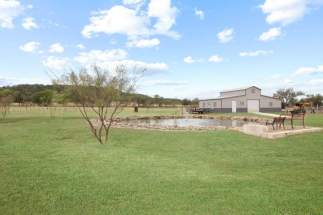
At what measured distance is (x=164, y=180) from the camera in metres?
5.30

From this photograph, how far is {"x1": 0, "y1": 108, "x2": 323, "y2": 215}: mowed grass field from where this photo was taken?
4.03 metres

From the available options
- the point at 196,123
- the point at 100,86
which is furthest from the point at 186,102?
the point at 100,86

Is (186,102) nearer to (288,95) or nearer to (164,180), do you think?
(288,95)

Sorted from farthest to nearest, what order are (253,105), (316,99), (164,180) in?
(316,99)
(253,105)
(164,180)

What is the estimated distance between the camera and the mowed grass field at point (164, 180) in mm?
4027

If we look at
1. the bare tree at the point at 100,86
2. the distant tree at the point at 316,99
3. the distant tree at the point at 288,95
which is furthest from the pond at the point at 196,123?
the distant tree at the point at 288,95

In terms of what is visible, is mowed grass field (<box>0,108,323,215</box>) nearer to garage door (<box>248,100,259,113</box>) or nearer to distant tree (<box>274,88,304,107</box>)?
garage door (<box>248,100,259,113</box>)

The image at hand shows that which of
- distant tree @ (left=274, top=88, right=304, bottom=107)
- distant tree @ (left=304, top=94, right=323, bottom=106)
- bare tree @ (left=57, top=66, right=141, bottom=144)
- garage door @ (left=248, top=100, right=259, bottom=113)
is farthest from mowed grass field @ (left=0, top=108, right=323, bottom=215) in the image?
distant tree @ (left=274, top=88, right=304, bottom=107)

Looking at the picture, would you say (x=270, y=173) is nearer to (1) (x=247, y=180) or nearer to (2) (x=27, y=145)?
(1) (x=247, y=180)

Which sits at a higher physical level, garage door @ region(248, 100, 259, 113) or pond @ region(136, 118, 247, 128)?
garage door @ region(248, 100, 259, 113)

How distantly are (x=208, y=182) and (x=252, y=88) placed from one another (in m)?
33.9

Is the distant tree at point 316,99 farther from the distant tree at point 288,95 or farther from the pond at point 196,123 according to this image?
the pond at point 196,123

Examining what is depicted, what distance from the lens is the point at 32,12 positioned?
15.3 m

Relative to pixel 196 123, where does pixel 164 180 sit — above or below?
below
